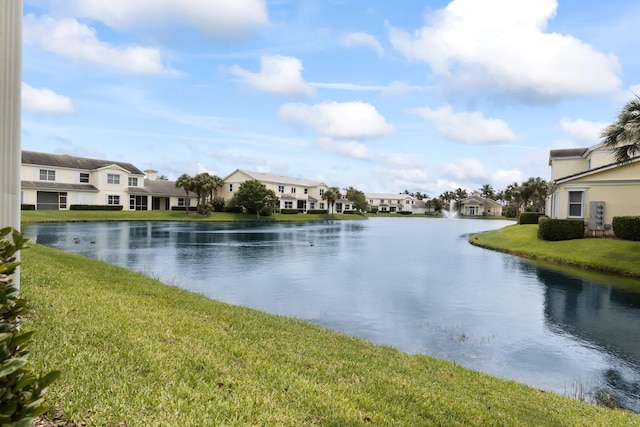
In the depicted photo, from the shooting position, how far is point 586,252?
79.0 ft

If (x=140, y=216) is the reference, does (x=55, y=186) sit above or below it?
above

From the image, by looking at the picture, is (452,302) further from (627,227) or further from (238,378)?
(627,227)

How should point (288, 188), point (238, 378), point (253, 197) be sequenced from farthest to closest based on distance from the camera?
point (288, 188)
point (253, 197)
point (238, 378)

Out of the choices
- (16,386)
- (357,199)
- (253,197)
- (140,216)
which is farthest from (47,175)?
(357,199)

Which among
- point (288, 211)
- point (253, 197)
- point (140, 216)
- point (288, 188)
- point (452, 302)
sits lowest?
point (452, 302)

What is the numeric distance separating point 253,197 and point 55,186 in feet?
95.8

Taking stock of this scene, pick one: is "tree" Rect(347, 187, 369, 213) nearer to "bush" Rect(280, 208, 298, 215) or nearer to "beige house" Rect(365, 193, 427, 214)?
"bush" Rect(280, 208, 298, 215)

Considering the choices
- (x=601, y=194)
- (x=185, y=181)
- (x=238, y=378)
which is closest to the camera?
(x=238, y=378)

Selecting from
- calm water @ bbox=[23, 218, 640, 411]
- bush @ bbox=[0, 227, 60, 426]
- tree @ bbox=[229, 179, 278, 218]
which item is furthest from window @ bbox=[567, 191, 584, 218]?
tree @ bbox=[229, 179, 278, 218]

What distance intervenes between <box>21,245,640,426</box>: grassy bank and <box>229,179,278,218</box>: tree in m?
59.8

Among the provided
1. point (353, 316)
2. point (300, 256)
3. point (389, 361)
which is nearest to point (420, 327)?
point (353, 316)

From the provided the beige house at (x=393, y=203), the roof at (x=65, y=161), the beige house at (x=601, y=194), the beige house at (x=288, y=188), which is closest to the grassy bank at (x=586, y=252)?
the beige house at (x=601, y=194)

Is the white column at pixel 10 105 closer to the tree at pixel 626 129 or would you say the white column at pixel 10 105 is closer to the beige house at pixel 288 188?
the tree at pixel 626 129

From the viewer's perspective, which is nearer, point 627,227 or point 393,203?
point 627,227
